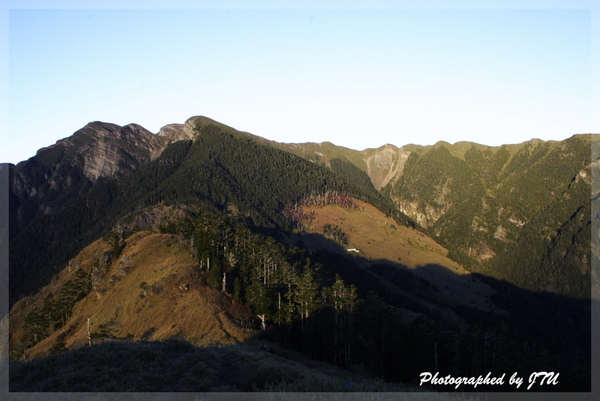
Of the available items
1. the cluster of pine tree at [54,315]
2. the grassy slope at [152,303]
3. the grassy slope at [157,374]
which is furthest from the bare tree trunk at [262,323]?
the cluster of pine tree at [54,315]

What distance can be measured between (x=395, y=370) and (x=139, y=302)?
38717mm

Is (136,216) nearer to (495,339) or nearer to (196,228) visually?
(196,228)

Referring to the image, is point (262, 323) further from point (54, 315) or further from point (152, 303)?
point (54, 315)

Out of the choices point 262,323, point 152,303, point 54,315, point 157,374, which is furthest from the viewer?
point 54,315

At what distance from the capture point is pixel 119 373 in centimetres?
2166

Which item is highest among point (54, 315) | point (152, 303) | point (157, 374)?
point (157, 374)

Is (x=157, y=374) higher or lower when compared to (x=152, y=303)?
higher

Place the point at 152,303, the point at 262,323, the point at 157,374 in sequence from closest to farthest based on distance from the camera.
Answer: the point at 157,374 → the point at 262,323 → the point at 152,303

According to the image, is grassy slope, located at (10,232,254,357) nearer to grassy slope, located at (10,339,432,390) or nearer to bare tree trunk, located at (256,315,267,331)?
bare tree trunk, located at (256,315,267,331)

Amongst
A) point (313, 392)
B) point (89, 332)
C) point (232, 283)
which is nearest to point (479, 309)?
point (232, 283)

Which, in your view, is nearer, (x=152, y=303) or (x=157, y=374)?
(x=157, y=374)

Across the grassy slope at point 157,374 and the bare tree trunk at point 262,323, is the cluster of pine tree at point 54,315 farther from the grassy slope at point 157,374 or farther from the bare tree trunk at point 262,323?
the grassy slope at point 157,374

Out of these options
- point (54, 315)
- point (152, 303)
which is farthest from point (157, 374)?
point (54, 315)

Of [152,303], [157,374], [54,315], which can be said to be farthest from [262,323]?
[54,315]
